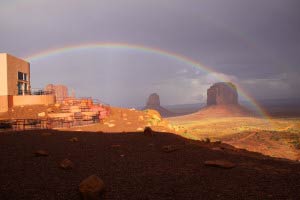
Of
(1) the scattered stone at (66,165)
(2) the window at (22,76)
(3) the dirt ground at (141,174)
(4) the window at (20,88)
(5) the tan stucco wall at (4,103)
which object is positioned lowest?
(3) the dirt ground at (141,174)

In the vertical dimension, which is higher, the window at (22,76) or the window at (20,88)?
the window at (22,76)

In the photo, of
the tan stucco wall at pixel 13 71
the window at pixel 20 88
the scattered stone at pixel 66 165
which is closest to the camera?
the scattered stone at pixel 66 165

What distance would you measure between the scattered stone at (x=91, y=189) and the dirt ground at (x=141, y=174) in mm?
433

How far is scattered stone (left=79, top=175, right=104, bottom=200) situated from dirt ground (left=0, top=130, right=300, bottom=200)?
0.43m

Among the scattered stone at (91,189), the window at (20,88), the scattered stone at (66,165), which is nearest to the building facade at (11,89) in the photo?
the window at (20,88)

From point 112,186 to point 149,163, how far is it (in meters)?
3.33

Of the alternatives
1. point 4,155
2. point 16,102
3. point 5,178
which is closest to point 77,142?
point 4,155

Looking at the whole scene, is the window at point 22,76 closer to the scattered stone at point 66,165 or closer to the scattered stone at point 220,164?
the scattered stone at point 66,165

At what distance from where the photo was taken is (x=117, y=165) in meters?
12.4

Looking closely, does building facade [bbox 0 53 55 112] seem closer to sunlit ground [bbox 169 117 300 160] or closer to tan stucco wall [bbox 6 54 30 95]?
tan stucco wall [bbox 6 54 30 95]

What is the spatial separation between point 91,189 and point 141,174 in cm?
298

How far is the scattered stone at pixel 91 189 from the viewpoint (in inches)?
329

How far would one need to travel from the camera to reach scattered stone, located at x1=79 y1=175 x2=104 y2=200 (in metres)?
8.36

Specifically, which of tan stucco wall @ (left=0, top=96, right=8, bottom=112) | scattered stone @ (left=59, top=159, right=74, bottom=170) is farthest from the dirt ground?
tan stucco wall @ (left=0, top=96, right=8, bottom=112)
